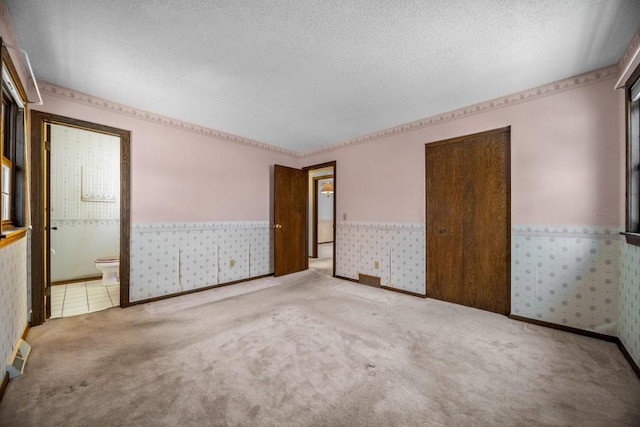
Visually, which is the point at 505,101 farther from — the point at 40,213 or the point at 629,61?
the point at 40,213

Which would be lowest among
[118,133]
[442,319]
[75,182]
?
[442,319]

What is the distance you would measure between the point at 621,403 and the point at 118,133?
5.06 m

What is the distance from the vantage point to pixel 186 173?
12.3ft

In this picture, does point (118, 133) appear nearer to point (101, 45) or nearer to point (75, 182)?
point (101, 45)

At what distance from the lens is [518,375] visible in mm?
1841

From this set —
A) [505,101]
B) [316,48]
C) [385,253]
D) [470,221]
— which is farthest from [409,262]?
[316,48]

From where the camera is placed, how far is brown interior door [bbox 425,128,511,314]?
9.87 feet

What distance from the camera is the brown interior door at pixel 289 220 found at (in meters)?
4.81

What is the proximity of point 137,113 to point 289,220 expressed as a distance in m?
2.83

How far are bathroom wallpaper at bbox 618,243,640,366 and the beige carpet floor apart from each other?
0.16 m

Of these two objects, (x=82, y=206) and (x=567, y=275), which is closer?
(x=567, y=275)

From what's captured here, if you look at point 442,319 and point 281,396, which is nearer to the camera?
point 281,396

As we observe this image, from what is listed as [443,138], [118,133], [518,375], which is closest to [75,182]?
[118,133]

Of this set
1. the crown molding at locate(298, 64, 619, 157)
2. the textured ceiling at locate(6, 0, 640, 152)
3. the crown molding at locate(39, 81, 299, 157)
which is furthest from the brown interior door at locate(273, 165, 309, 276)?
the textured ceiling at locate(6, 0, 640, 152)
